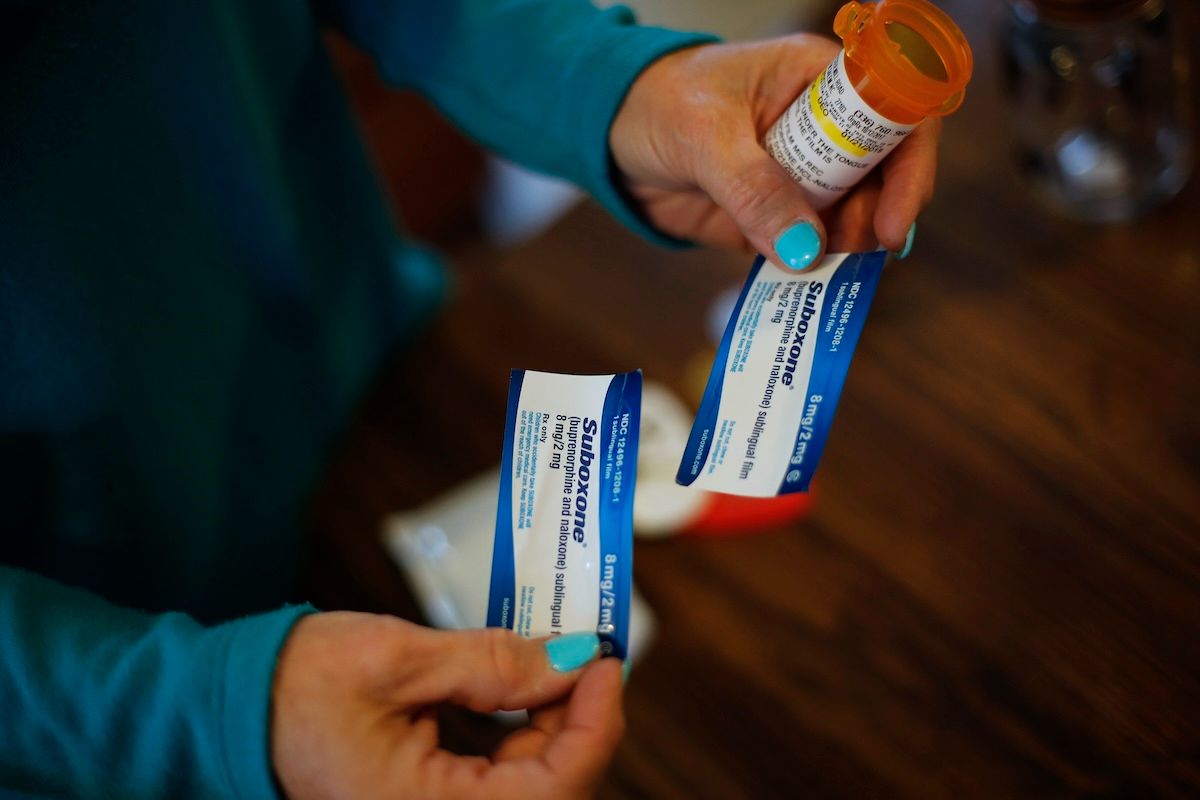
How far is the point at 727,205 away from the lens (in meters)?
0.48

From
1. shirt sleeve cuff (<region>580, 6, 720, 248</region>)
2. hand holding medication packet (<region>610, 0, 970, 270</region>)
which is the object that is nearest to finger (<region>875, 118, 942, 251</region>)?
hand holding medication packet (<region>610, 0, 970, 270</region>)

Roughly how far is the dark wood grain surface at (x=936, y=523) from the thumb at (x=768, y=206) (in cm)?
22

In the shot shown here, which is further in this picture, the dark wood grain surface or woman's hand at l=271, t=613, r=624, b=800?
the dark wood grain surface

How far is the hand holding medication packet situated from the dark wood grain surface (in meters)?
0.18

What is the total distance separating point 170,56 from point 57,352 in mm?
200

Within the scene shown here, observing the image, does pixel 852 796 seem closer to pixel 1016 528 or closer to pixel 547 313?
pixel 1016 528

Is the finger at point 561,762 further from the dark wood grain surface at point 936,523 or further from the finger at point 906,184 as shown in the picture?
the finger at point 906,184

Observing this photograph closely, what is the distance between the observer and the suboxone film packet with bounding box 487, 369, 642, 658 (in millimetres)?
425

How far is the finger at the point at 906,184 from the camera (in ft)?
1.53

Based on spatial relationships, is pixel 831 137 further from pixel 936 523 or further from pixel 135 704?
pixel 135 704

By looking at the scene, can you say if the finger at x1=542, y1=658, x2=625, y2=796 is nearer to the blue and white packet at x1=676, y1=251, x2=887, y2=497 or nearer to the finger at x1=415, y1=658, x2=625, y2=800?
the finger at x1=415, y1=658, x2=625, y2=800

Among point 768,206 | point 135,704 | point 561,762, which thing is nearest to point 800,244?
point 768,206

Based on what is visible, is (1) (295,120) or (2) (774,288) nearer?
(2) (774,288)

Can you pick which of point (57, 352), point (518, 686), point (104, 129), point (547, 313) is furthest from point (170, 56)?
point (518, 686)
